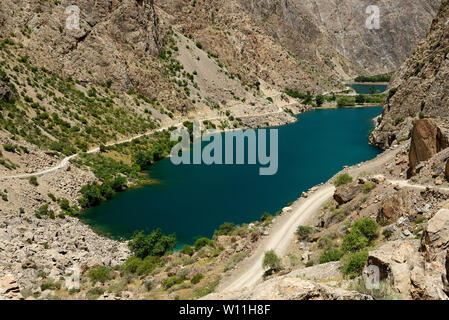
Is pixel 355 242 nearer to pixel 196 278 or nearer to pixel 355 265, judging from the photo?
pixel 355 265

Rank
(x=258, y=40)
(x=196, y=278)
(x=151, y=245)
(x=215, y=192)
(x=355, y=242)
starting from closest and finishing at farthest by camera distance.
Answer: (x=355, y=242), (x=196, y=278), (x=151, y=245), (x=215, y=192), (x=258, y=40)

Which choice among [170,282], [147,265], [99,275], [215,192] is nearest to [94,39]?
[215,192]

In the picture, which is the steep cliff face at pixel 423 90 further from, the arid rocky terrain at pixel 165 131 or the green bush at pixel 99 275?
the green bush at pixel 99 275

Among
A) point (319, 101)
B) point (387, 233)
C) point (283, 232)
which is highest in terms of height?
point (319, 101)

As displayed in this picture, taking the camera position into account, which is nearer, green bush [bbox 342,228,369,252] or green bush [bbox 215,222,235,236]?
green bush [bbox 342,228,369,252]

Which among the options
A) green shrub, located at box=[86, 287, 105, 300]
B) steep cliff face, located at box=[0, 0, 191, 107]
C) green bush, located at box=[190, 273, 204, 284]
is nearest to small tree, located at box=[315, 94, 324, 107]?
steep cliff face, located at box=[0, 0, 191, 107]

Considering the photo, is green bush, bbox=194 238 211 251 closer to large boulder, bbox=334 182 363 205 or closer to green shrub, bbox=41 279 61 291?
green shrub, bbox=41 279 61 291

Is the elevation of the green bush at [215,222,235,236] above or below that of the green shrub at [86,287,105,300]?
above
